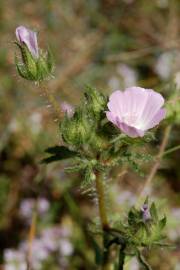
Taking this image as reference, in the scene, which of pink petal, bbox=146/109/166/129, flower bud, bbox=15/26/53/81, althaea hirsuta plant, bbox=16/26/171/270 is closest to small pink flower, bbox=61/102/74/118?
althaea hirsuta plant, bbox=16/26/171/270

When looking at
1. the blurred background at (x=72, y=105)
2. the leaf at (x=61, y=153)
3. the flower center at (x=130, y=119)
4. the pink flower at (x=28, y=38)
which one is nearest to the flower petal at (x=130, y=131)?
the flower center at (x=130, y=119)

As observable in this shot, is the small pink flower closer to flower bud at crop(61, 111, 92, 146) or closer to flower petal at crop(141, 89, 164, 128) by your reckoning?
flower bud at crop(61, 111, 92, 146)

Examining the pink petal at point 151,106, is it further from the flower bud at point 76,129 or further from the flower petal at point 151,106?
the flower bud at point 76,129

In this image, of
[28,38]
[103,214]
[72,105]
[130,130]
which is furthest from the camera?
[72,105]

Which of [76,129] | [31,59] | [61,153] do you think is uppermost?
[31,59]

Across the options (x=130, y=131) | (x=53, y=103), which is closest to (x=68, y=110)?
(x=53, y=103)

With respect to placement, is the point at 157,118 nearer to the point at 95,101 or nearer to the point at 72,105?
the point at 95,101
